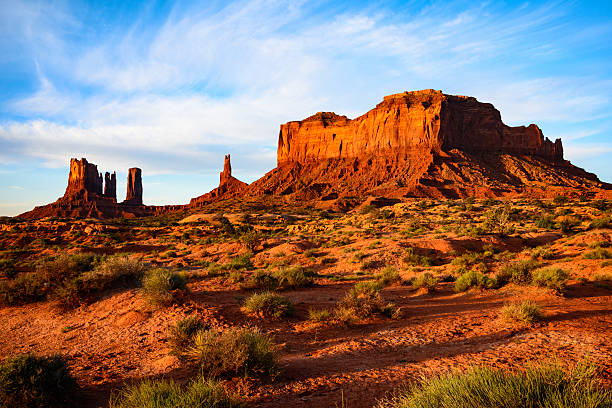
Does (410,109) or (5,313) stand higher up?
(410,109)

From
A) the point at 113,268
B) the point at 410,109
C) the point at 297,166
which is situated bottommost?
the point at 113,268

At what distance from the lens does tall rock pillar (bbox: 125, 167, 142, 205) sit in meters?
139

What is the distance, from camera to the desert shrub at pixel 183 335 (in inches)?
262

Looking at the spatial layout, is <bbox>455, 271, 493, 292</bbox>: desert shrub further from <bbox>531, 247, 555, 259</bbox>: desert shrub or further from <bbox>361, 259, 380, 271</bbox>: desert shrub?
<bbox>361, 259, 380, 271</bbox>: desert shrub

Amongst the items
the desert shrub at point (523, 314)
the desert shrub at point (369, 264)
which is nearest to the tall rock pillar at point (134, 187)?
the desert shrub at point (369, 264)

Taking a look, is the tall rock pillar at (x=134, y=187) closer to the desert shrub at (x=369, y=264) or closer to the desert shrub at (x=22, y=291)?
the desert shrub at (x=22, y=291)

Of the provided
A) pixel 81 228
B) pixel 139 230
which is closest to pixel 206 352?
pixel 139 230

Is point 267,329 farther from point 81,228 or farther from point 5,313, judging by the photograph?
point 81,228

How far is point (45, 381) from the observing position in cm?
504

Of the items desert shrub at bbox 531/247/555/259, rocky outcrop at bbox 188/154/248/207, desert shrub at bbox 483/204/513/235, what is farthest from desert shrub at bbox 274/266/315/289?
rocky outcrop at bbox 188/154/248/207

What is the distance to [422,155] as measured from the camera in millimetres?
91188

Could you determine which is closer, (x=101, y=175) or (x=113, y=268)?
(x=113, y=268)

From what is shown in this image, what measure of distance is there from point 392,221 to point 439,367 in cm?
3206

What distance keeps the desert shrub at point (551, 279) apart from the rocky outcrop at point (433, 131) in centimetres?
8589
